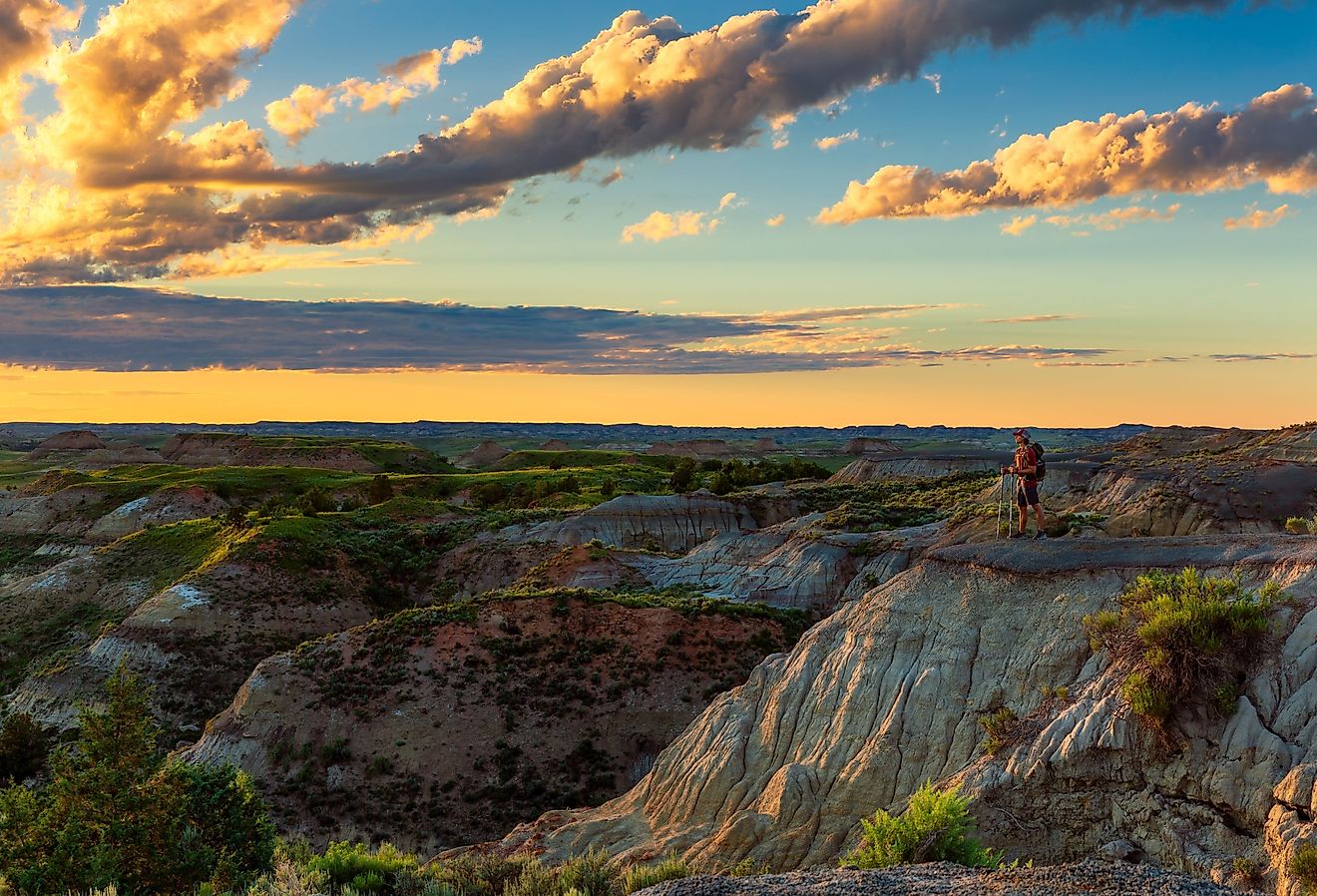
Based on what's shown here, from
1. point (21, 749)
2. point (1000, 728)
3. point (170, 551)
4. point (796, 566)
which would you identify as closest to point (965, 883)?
point (1000, 728)

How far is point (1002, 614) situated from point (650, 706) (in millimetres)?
21343

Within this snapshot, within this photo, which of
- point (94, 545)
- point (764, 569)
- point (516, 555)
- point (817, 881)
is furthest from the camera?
point (94, 545)

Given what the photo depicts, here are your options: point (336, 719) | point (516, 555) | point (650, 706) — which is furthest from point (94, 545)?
point (650, 706)

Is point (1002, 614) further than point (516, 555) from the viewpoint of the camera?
No

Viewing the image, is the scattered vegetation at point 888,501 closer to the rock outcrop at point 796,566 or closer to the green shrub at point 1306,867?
the rock outcrop at point 796,566

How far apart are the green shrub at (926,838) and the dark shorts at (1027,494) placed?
34.4 ft

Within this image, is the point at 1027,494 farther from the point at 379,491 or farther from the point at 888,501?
the point at 379,491

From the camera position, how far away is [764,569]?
53594mm

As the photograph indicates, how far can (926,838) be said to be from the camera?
14.6m

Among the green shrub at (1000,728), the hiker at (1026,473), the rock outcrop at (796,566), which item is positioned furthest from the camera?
the rock outcrop at (796,566)

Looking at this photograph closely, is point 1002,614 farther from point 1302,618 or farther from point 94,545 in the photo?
point 94,545

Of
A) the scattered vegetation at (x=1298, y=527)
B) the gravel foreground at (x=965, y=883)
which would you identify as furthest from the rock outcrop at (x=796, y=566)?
the gravel foreground at (x=965, y=883)

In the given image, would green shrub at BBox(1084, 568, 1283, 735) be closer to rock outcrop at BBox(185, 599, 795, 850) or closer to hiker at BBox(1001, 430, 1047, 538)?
hiker at BBox(1001, 430, 1047, 538)

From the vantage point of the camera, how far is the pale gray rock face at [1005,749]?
14.7 metres
